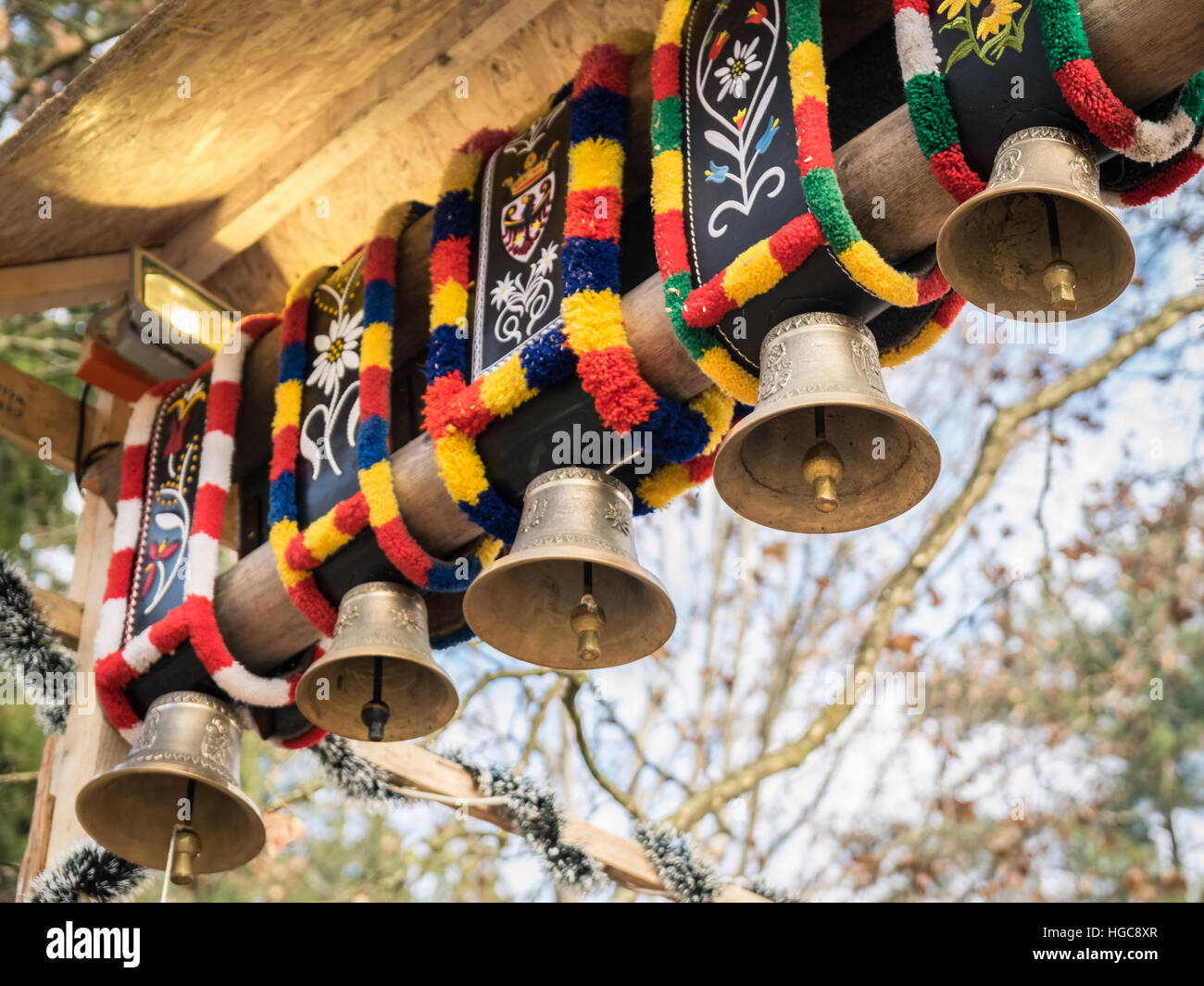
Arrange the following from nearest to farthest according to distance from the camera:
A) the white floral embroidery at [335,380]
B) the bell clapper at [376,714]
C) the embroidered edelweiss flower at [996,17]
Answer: the embroidered edelweiss flower at [996,17] < the bell clapper at [376,714] < the white floral embroidery at [335,380]

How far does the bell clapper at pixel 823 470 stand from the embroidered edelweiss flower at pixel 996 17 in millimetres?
717

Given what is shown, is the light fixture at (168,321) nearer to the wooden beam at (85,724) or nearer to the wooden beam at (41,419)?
the wooden beam at (41,419)

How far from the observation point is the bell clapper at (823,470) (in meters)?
2.38

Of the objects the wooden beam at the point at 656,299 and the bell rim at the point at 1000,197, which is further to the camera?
the wooden beam at the point at 656,299

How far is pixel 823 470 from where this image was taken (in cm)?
240

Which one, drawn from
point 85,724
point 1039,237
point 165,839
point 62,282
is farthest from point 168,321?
point 1039,237

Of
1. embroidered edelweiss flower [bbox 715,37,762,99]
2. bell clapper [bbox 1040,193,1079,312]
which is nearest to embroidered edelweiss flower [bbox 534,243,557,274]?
embroidered edelweiss flower [bbox 715,37,762,99]

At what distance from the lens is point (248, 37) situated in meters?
3.63

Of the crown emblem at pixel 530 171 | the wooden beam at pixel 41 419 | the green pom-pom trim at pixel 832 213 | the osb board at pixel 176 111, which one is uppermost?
the osb board at pixel 176 111

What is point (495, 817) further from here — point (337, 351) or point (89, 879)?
point (337, 351)

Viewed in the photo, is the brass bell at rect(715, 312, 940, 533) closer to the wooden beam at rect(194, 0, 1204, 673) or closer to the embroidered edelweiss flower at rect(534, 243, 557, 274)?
the wooden beam at rect(194, 0, 1204, 673)

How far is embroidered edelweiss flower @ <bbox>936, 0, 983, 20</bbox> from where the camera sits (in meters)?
2.41

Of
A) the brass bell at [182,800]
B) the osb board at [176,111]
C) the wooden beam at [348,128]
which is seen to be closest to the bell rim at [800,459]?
the brass bell at [182,800]
